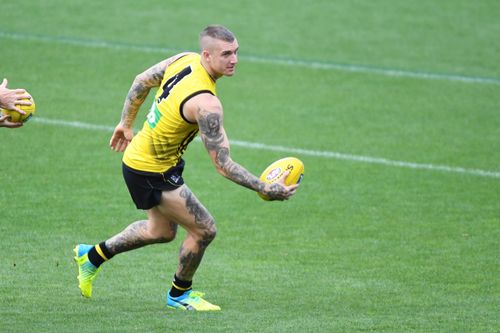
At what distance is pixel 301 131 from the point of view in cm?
1664

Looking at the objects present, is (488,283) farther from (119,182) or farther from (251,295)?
(119,182)

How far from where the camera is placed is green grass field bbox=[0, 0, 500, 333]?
938cm

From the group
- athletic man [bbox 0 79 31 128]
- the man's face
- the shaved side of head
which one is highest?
the shaved side of head

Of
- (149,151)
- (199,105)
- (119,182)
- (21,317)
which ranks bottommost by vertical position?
(119,182)

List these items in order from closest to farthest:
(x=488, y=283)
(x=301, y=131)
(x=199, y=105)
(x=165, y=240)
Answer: (x=199, y=105), (x=165, y=240), (x=488, y=283), (x=301, y=131)

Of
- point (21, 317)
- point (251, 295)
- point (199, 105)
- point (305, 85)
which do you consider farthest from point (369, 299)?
point (305, 85)

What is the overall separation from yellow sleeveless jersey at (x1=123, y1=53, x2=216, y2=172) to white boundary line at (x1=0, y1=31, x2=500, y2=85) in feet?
38.2

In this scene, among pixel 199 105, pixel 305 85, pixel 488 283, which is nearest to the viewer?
pixel 199 105

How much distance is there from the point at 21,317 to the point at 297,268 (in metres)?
3.16

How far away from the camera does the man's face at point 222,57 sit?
343 inches

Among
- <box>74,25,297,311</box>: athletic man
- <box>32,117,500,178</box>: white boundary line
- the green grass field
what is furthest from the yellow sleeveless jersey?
<box>32,117,500,178</box>: white boundary line

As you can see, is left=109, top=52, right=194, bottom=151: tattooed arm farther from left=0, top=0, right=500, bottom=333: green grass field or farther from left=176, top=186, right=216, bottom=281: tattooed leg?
left=0, top=0, right=500, bottom=333: green grass field

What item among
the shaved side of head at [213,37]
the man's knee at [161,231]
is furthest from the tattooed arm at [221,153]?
the man's knee at [161,231]

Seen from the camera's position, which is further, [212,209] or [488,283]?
[212,209]
